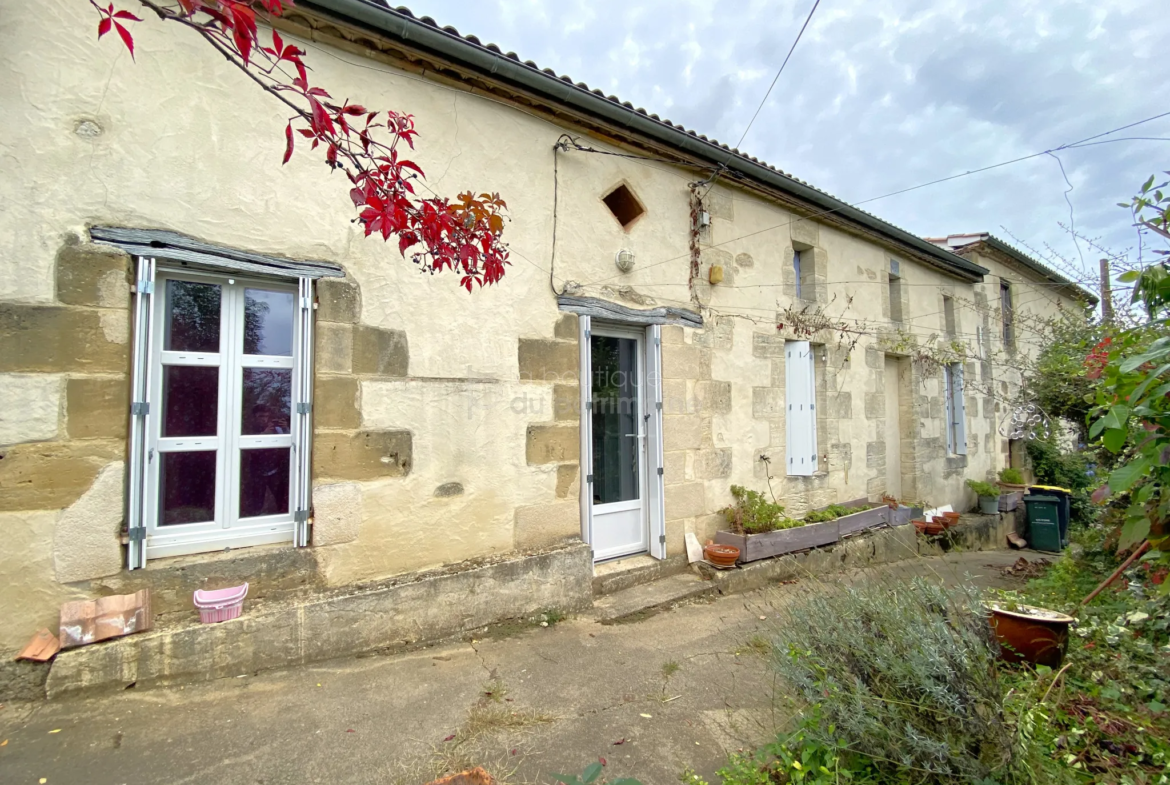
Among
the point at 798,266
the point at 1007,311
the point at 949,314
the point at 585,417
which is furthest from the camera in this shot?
the point at 1007,311

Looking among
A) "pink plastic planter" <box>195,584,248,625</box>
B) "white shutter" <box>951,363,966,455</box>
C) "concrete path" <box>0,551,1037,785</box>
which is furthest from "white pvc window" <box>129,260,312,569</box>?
"white shutter" <box>951,363,966,455</box>

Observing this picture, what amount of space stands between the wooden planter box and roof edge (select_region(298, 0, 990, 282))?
3793 mm

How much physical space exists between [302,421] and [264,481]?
0.46 meters

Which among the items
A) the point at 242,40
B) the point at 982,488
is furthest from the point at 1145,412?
the point at 982,488

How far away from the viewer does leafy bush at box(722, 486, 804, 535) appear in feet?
17.4

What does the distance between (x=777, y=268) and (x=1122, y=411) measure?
16.1 ft

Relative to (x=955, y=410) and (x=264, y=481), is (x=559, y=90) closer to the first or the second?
(x=264, y=481)

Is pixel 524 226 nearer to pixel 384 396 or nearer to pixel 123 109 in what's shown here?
pixel 384 396

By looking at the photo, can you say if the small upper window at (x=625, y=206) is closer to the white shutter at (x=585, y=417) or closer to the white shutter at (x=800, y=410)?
the white shutter at (x=585, y=417)

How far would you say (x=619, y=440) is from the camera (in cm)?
505

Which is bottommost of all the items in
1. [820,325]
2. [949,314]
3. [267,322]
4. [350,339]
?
[350,339]

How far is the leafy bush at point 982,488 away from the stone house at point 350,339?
201 inches

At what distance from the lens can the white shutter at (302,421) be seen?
131 inches

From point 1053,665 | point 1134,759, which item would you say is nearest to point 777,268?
point 1053,665
